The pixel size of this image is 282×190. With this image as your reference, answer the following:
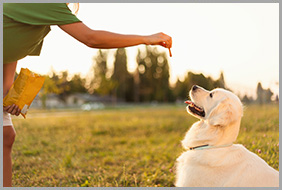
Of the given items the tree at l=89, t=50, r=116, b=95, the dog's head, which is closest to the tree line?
the tree at l=89, t=50, r=116, b=95

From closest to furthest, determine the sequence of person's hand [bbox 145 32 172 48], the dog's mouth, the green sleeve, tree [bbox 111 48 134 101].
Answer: the green sleeve → person's hand [bbox 145 32 172 48] → the dog's mouth → tree [bbox 111 48 134 101]

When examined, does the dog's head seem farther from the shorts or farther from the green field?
the shorts

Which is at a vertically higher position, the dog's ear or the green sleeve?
the green sleeve

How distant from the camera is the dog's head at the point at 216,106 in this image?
2.90 metres

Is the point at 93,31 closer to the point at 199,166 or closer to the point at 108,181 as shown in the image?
the point at 199,166

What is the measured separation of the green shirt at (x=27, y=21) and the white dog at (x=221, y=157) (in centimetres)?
173

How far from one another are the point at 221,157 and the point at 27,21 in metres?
2.22

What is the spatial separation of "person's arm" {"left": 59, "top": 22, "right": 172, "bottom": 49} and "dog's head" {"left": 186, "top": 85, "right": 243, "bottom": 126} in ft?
3.21

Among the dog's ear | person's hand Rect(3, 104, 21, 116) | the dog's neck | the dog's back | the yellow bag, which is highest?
the yellow bag

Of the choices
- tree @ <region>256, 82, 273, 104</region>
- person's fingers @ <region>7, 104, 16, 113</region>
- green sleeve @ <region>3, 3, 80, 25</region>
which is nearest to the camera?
green sleeve @ <region>3, 3, 80, 25</region>

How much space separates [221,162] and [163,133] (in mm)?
6904

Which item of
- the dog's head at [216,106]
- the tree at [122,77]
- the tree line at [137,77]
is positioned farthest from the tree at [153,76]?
the dog's head at [216,106]

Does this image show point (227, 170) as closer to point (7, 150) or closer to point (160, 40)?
point (160, 40)

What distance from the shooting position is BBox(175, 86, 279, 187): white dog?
2713 mm
